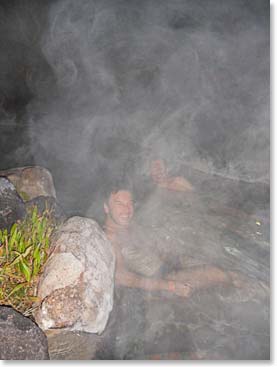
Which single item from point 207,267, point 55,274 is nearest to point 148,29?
point 207,267

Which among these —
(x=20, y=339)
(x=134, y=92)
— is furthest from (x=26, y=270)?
(x=134, y=92)

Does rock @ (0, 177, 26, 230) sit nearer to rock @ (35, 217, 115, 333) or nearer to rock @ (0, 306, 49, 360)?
rock @ (35, 217, 115, 333)

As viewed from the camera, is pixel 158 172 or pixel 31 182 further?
pixel 158 172

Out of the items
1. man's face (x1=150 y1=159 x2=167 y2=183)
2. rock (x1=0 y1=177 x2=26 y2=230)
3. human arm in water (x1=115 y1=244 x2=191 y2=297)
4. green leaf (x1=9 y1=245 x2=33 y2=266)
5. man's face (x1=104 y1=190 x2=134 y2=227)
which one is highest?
rock (x1=0 y1=177 x2=26 y2=230)

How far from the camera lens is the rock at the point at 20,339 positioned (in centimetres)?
287

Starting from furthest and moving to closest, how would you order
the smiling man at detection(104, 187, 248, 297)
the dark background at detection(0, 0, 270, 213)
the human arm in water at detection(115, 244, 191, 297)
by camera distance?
the dark background at detection(0, 0, 270, 213) → the smiling man at detection(104, 187, 248, 297) → the human arm in water at detection(115, 244, 191, 297)

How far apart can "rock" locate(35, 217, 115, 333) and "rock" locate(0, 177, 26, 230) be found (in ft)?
2.12

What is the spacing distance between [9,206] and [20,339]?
189 cm

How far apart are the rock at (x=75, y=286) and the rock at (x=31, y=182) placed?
2.01 m

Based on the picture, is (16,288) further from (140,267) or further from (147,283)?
(140,267)

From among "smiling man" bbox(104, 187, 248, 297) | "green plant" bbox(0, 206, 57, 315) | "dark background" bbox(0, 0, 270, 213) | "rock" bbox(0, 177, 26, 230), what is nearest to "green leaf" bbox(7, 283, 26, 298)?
"green plant" bbox(0, 206, 57, 315)

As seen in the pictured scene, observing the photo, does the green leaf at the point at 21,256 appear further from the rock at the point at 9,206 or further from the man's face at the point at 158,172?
the man's face at the point at 158,172

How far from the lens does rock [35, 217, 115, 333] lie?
335 cm

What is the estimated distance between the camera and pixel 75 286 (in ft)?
11.4
